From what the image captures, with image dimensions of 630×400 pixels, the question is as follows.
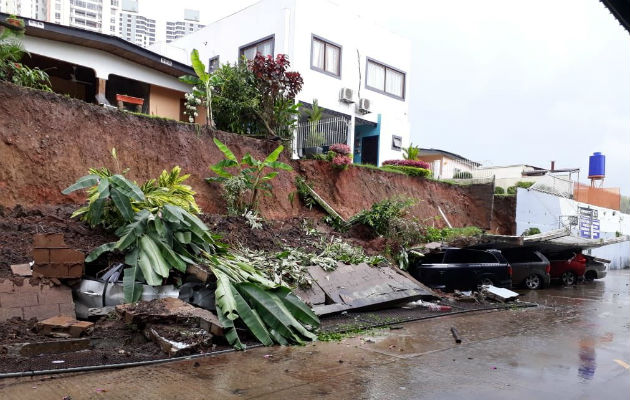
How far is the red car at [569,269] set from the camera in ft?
65.4

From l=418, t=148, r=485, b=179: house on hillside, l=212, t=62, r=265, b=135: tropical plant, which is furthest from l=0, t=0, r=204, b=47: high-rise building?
l=212, t=62, r=265, b=135: tropical plant

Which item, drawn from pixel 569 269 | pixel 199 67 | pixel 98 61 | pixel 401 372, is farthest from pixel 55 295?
pixel 569 269

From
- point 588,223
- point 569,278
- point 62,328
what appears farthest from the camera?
point 588,223

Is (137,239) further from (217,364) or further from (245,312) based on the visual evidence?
(217,364)

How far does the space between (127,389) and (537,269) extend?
15881mm

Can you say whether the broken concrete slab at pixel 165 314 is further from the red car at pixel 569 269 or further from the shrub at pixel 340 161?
the red car at pixel 569 269

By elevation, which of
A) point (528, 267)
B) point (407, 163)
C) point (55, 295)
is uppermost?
point (407, 163)

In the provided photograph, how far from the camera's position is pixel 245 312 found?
7855 millimetres

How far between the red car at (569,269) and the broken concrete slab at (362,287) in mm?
9761

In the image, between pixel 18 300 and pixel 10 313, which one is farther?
pixel 18 300

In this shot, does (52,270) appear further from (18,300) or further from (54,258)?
(18,300)

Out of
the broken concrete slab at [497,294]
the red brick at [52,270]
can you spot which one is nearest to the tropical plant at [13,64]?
the red brick at [52,270]

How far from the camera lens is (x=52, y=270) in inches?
313

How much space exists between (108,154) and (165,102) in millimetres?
7053
